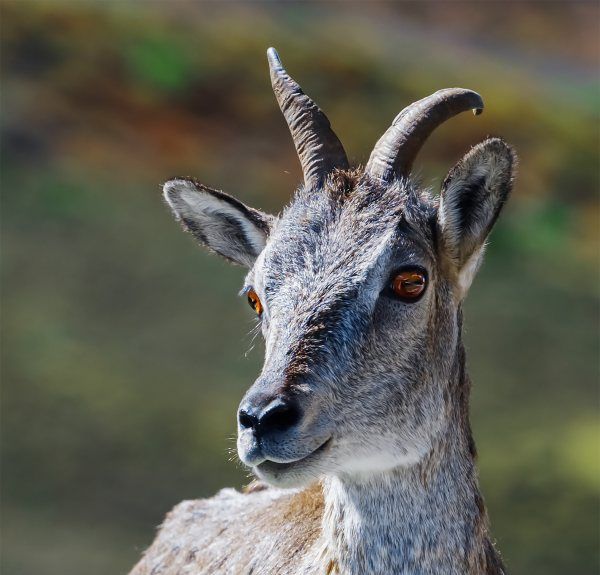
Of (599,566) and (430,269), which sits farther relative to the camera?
(599,566)

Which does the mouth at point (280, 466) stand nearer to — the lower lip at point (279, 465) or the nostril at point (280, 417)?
the lower lip at point (279, 465)

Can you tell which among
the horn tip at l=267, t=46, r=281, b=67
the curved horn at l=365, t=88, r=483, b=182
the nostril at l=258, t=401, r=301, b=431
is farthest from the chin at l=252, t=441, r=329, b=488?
the horn tip at l=267, t=46, r=281, b=67

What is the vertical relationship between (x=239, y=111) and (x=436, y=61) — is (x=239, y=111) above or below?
below

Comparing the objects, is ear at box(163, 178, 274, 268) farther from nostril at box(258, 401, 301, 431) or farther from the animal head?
nostril at box(258, 401, 301, 431)

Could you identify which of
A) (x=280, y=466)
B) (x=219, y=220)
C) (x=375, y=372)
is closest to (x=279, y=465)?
(x=280, y=466)

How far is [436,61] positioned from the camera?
A: 2641 centimetres

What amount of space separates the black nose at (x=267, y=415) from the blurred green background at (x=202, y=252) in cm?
859

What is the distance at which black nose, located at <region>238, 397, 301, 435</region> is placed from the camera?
514cm

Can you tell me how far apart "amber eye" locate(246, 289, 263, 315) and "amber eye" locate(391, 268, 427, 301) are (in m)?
0.68

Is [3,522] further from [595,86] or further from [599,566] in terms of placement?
[595,86]

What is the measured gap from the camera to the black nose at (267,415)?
16.9 ft

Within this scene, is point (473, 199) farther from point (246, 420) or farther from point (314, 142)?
point (246, 420)

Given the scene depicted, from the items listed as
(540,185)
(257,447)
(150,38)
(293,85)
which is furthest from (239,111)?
(257,447)

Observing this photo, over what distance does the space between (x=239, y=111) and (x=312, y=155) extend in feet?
60.4
